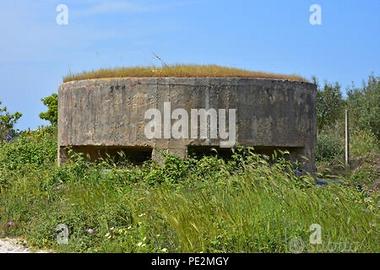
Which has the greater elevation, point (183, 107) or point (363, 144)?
point (183, 107)

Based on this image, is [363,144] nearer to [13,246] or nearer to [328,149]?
[328,149]

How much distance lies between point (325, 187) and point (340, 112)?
22174 millimetres

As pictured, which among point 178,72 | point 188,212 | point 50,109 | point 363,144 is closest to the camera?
point 188,212

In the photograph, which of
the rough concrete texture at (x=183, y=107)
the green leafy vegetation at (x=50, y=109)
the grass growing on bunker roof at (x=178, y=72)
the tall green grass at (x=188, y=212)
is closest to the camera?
the tall green grass at (x=188, y=212)

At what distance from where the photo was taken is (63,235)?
25.0 ft
